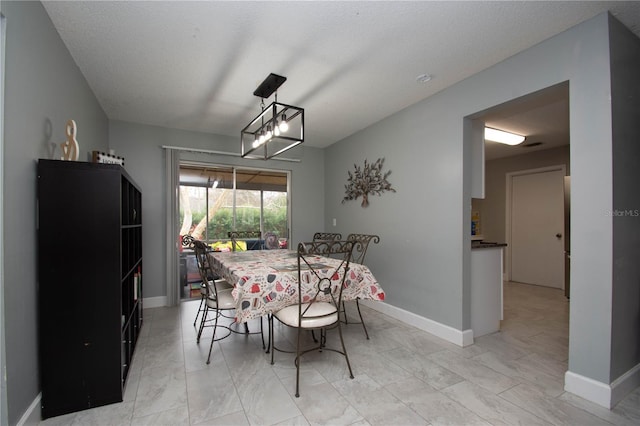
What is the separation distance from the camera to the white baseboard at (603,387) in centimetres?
179

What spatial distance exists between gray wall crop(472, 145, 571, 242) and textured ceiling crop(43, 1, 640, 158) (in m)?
3.61

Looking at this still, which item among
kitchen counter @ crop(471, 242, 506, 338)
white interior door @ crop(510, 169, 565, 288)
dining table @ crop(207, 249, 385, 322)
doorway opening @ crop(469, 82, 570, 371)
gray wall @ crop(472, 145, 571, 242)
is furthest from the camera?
gray wall @ crop(472, 145, 571, 242)

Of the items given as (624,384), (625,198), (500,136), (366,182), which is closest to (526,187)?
(500,136)

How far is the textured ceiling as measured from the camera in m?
1.81

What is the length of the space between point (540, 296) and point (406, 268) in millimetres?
2778

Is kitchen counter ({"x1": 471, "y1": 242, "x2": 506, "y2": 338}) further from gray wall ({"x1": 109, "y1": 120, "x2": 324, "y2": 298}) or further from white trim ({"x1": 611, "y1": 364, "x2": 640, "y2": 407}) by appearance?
gray wall ({"x1": 109, "y1": 120, "x2": 324, "y2": 298})

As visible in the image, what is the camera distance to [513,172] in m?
5.59

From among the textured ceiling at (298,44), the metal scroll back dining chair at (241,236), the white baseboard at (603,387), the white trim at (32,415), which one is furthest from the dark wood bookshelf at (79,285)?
the white baseboard at (603,387)

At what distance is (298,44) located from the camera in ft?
7.07

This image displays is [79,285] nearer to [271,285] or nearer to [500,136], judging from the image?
[271,285]

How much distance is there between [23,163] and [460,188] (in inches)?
126

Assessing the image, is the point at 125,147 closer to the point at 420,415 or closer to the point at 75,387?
the point at 75,387

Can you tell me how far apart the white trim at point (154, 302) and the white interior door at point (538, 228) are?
20.5 feet

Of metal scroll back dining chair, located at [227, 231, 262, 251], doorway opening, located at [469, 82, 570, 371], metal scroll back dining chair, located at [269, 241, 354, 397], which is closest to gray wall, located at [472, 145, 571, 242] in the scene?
doorway opening, located at [469, 82, 570, 371]
